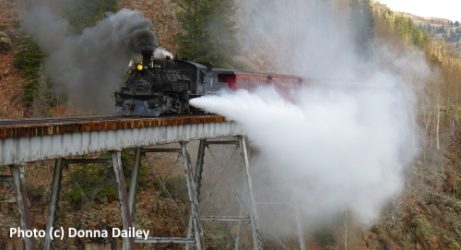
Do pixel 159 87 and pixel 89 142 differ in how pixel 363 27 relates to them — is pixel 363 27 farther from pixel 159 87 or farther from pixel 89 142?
pixel 89 142

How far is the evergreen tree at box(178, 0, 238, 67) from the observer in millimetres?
32438

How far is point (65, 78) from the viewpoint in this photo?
30.6m

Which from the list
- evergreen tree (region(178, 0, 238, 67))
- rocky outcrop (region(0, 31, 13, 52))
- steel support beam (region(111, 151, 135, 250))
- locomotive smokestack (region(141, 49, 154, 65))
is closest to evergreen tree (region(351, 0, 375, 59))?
evergreen tree (region(178, 0, 238, 67))

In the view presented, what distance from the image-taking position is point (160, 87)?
19.7 m

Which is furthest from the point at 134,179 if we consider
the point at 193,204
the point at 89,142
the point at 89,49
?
the point at 89,49

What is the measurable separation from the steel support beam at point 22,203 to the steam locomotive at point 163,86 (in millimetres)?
8295

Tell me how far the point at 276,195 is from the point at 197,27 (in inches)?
461

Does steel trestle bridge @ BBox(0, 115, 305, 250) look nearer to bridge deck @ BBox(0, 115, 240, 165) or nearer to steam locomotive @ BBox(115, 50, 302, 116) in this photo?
bridge deck @ BBox(0, 115, 240, 165)

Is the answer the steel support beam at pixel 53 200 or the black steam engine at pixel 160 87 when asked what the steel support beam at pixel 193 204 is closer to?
the black steam engine at pixel 160 87

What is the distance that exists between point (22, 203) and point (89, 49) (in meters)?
16.6

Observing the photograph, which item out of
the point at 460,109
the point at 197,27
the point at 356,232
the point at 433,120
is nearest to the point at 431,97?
the point at 433,120

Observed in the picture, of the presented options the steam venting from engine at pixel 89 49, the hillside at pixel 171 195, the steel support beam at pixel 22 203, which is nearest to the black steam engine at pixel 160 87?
the steam venting from engine at pixel 89 49

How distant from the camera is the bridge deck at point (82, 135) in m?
10.2

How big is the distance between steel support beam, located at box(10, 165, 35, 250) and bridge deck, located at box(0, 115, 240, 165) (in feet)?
0.85
